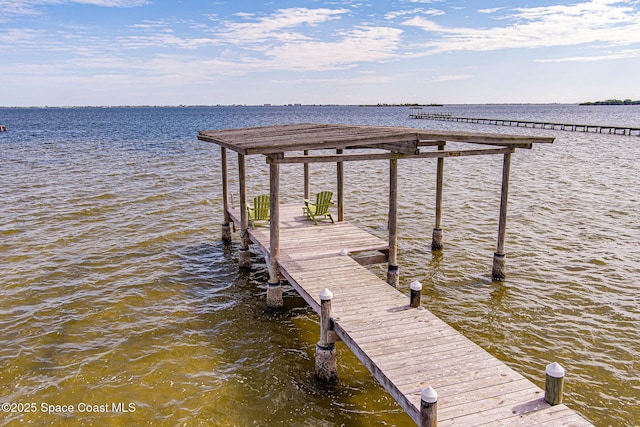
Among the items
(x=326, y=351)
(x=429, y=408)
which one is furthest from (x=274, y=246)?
(x=429, y=408)

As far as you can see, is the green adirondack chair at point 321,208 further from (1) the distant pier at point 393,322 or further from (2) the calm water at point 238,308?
(2) the calm water at point 238,308

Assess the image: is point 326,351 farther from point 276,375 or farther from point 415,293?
point 415,293

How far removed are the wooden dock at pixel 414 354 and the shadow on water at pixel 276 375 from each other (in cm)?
91

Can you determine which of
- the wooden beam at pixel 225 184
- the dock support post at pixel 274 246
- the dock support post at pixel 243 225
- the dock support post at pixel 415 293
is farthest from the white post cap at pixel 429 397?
the wooden beam at pixel 225 184

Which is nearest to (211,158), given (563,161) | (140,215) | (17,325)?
(140,215)

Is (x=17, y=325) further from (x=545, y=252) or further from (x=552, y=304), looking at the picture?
(x=545, y=252)

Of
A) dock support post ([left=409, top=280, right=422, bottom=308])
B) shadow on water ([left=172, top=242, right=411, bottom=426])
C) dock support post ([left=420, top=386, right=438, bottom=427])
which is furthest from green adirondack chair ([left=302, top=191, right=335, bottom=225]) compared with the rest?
dock support post ([left=420, top=386, right=438, bottom=427])

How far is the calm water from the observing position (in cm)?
703

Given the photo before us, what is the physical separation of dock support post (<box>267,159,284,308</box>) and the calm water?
0.32m

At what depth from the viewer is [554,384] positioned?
16.9 feet

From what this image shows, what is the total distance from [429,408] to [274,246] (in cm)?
553

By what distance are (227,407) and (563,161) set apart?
106 feet

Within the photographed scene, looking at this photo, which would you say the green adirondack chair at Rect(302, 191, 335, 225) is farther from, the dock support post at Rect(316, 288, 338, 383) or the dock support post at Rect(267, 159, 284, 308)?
the dock support post at Rect(316, 288, 338, 383)

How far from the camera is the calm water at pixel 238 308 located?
7027mm
